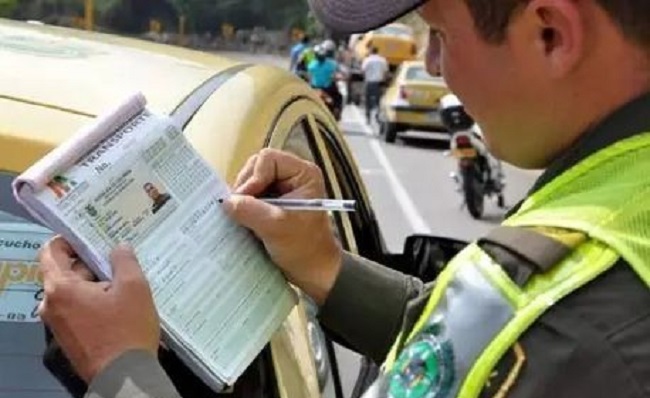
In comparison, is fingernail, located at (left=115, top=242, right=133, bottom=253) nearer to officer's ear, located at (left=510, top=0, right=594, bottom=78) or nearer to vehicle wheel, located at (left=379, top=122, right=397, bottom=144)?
officer's ear, located at (left=510, top=0, right=594, bottom=78)

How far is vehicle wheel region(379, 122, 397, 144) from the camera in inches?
968

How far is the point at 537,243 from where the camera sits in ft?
4.75

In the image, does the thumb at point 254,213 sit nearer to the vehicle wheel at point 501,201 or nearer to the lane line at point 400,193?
the lane line at point 400,193

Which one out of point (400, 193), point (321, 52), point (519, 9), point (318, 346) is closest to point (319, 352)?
point (318, 346)

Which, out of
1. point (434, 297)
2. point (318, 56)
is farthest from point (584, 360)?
point (318, 56)

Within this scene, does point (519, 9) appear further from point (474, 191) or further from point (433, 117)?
point (433, 117)

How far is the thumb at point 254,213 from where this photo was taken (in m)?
2.06

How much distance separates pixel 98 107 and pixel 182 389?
547 millimetres

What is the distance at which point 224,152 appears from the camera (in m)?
2.45

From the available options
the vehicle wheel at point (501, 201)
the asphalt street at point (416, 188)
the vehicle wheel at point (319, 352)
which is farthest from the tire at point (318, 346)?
the vehicle wheel at point (501, 201)

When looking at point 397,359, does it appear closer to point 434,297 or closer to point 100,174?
point 434,297

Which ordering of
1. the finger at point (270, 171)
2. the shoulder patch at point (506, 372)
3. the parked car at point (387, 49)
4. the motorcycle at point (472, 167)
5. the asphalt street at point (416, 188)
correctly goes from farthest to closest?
the parked car at point (387, 49)
the motorcycle at point (472, 167)
the asphalt street at point (416, 188)
the finger at point (270, 171)
the shoulder patch at point (506, 372)

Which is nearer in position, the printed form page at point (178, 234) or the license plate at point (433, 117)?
the printed form page at point (178, 234)

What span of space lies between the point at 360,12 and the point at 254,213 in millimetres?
504
